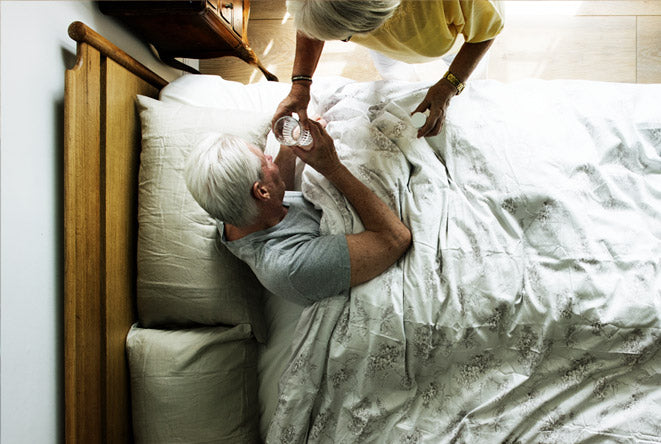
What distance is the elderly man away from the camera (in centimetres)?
99

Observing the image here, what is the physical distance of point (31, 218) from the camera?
0.89 metres

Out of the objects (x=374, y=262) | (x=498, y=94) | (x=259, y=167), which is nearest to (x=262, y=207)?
(x=259, y=167)

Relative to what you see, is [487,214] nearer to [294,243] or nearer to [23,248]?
[294,243]

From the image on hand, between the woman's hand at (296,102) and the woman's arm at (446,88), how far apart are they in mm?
318

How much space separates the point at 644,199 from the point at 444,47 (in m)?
0.68

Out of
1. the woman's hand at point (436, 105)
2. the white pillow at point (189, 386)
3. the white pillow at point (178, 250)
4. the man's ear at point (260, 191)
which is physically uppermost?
the woman's hand at point (436, 105)

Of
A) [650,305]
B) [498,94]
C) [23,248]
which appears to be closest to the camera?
[23,248]

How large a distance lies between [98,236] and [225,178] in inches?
14.5

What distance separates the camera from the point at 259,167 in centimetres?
102

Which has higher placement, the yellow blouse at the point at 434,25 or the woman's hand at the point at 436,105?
the yellow blouse at the point at 434,25

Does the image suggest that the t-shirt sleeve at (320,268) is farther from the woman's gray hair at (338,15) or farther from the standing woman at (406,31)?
the woman's gray hair at (338,15)

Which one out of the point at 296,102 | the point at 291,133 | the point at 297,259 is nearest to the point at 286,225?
the point at 297,259

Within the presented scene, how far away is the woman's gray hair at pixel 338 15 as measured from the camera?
30.1 inches

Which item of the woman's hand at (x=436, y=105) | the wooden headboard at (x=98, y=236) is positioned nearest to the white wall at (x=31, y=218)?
the wooden headboard at (x=98, y=236)
